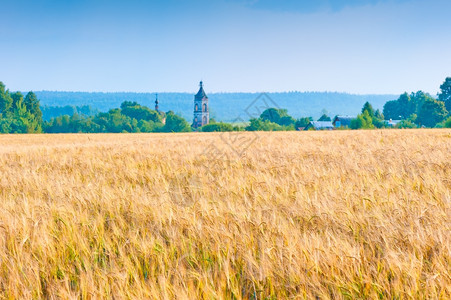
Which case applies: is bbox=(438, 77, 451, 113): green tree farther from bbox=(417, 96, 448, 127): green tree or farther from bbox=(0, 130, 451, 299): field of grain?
bbox=(0, 130, 451, 299): field of grain

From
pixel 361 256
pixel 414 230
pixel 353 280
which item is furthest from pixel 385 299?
pixel 414 230

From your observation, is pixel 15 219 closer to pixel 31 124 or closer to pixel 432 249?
pixel 432 249

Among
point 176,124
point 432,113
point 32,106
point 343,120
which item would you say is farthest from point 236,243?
point 32,106

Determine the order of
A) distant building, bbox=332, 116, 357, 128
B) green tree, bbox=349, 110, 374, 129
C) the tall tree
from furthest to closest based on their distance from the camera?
distant building, bbox=332, 116, 357, 128, the tall tree, green tree, bbox=349, 110, 374, 129

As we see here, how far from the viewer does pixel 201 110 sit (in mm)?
168625

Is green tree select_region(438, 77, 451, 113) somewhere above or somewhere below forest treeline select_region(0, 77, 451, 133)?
above

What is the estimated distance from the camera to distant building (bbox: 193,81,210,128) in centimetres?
16662

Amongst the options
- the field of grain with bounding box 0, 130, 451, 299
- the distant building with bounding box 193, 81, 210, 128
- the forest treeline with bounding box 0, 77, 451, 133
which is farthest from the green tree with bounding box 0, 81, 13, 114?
the field of grain with bounding box 0, 130, 451, 299

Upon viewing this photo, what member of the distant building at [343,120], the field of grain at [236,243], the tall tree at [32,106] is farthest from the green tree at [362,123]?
the tall tree at [32,106]

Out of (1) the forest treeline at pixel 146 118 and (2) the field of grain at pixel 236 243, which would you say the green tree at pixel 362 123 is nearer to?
(1) the forest treeline at pixel 146 118

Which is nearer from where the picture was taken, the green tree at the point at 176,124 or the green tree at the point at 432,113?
the green tree at the point at 432,113

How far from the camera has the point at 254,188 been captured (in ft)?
12.8

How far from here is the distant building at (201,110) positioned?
16662 centimetres

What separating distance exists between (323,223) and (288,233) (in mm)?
517
